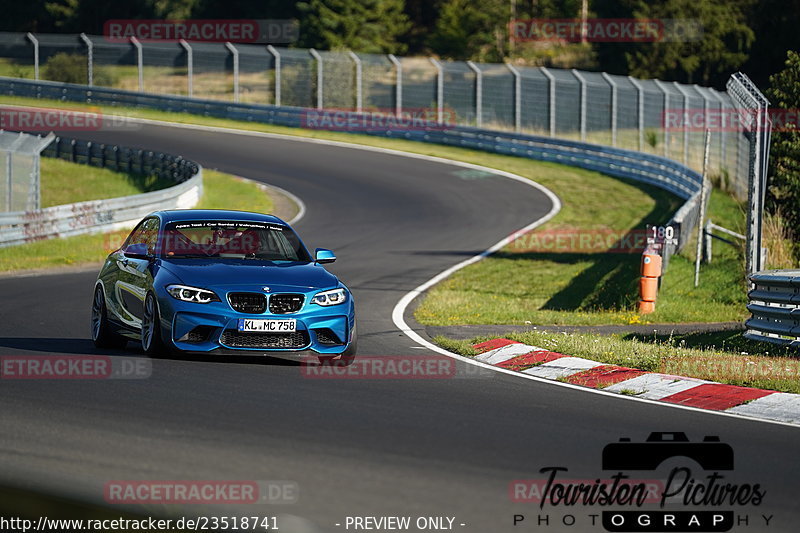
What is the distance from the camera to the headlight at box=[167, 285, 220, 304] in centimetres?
1119

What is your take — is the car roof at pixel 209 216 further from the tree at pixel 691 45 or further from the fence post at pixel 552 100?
the tree at pixel 691 45

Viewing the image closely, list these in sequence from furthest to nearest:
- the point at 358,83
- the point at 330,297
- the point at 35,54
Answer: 1. the point at 35,54
2. the point at 358,83
3. the point at 330,297

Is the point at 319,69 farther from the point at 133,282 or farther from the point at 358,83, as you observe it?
the point at 133,282

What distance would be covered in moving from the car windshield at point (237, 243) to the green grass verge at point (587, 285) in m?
3.67

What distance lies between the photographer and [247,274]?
11641 mm

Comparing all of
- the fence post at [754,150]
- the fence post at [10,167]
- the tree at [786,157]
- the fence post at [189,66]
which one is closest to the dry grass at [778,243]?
the tree at [786,157]

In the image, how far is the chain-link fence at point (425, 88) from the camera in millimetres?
40781

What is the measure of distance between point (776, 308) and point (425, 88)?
36505 millimetres

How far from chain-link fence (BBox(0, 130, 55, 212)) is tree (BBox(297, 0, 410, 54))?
49.4 meters

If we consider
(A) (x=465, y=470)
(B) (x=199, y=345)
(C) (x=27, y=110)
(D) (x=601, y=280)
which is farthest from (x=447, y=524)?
(C) (x=27, y=110)

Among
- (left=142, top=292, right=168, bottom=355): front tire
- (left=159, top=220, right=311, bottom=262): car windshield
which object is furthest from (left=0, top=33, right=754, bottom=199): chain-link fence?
(left=142, top=292, right=168, bottom=355): front tire

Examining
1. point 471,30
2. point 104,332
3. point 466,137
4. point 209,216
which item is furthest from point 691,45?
point 104,332

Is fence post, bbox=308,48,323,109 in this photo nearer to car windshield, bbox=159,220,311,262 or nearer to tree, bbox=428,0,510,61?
tree, bbox=428,0,510,61

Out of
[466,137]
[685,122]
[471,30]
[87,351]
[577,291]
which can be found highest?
[471,30]
